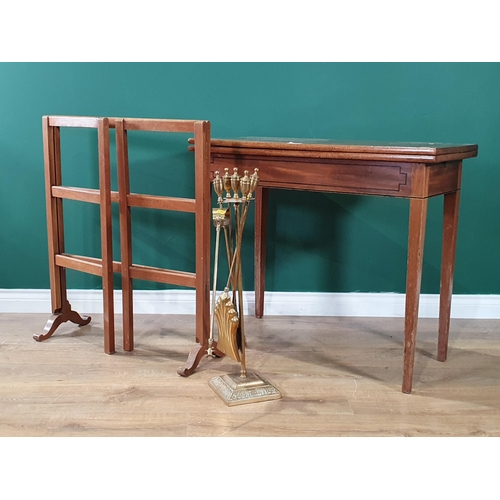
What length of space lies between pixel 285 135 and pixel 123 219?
37.7 inches

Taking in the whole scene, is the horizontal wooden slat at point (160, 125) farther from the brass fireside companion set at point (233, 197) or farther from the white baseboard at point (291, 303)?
the white baseboard at point (291, 303)

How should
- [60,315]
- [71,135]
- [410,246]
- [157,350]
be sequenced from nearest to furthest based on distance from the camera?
[410,246], [157,350], [60,315], [71,135]

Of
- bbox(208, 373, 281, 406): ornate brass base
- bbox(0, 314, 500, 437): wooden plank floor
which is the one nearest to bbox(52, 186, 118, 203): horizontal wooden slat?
bbox(0, 314, 500, 437): wooden plank floor

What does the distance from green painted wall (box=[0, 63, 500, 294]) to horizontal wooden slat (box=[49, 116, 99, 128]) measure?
447 millimetres

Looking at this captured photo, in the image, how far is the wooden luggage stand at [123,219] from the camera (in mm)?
2428

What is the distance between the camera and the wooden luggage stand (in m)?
2.43

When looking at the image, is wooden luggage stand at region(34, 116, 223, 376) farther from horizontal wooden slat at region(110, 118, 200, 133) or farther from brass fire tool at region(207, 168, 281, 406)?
Answer: brass fire tool at region(207, 168, 281, 406)

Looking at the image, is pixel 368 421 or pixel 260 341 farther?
pixel 260 341

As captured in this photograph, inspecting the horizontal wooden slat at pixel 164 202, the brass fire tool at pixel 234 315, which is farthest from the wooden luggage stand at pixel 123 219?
the brass fire tool at pixel 234 315

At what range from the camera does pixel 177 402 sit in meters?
2.24
